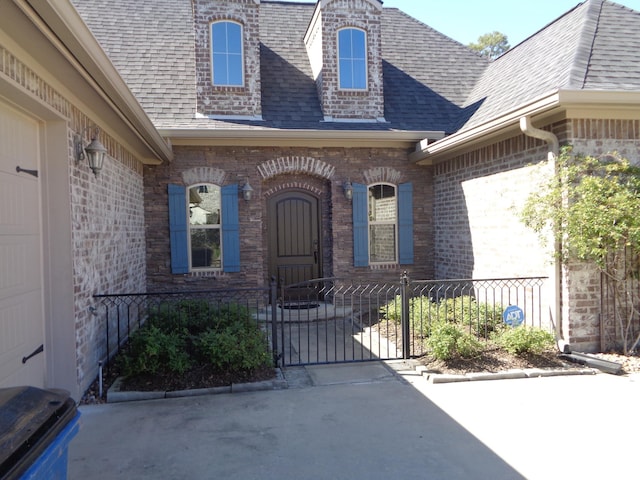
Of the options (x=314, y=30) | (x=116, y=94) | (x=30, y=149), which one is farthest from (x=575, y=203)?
(x=314, y=30)

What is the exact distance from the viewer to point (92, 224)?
543cm

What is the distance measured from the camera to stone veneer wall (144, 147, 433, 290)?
8938 mm

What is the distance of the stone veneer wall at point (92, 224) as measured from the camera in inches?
170

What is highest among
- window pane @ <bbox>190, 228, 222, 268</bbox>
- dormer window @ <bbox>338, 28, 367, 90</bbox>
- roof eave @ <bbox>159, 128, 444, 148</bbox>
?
dormer window @ <bbox>338, 28, 367, 90</bbox>

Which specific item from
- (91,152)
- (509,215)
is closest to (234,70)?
(91,152)

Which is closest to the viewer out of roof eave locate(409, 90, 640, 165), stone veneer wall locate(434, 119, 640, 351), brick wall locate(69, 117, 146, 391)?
brick wall locate(69, 117, 146, 391)

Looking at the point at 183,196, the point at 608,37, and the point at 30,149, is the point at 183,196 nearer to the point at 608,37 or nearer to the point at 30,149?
the point at 30,149

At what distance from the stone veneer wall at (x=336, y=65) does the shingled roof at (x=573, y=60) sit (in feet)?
6.11

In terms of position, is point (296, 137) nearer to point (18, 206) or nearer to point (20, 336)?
point (18, 206)

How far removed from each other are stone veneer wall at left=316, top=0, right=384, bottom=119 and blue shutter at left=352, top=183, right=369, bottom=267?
61.7 inches

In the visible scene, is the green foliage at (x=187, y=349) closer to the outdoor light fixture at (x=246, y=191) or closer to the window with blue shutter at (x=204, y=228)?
the window with blue shutter at (x=204, y=228)

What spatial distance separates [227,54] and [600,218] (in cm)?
708

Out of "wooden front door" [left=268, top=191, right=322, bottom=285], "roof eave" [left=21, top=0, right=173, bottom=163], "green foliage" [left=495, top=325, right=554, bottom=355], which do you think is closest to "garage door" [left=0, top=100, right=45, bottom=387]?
"roof eave" [left=21, top=0, right=173, bottom=163]

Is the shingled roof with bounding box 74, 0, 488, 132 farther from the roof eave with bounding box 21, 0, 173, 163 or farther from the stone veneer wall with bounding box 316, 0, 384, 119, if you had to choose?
the roof eave with bounding box 21, 0, 173, 163
